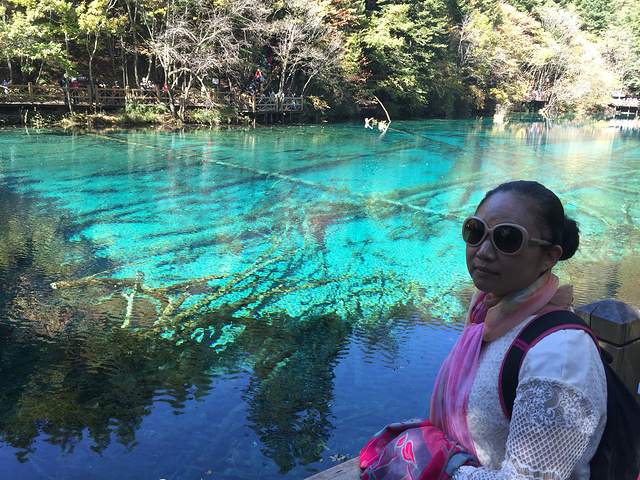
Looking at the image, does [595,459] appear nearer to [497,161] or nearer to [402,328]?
[402,328]

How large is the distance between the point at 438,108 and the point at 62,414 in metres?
39.8

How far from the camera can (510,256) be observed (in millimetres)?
1481

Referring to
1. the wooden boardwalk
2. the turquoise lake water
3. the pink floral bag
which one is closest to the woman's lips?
the pink floral bag

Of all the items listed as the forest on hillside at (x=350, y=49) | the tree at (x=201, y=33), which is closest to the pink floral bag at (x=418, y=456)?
the forest on hillside at (x=350, y=49)

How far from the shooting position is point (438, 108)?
131 ft

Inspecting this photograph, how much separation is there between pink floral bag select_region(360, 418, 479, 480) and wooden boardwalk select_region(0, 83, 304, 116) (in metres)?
23.6

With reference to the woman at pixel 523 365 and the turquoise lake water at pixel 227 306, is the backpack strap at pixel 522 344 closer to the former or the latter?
the woman at pixel 523 365

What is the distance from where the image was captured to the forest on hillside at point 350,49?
2188 cm

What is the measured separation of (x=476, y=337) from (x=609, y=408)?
0.36 metres

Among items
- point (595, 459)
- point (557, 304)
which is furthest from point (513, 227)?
point (595, 459)

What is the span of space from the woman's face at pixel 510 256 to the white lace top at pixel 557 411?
279 millimetres

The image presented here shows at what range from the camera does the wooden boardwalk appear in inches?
842

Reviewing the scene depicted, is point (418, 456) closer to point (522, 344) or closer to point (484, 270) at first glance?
point (522, 344)

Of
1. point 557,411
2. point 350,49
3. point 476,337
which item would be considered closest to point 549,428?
point 557,411
